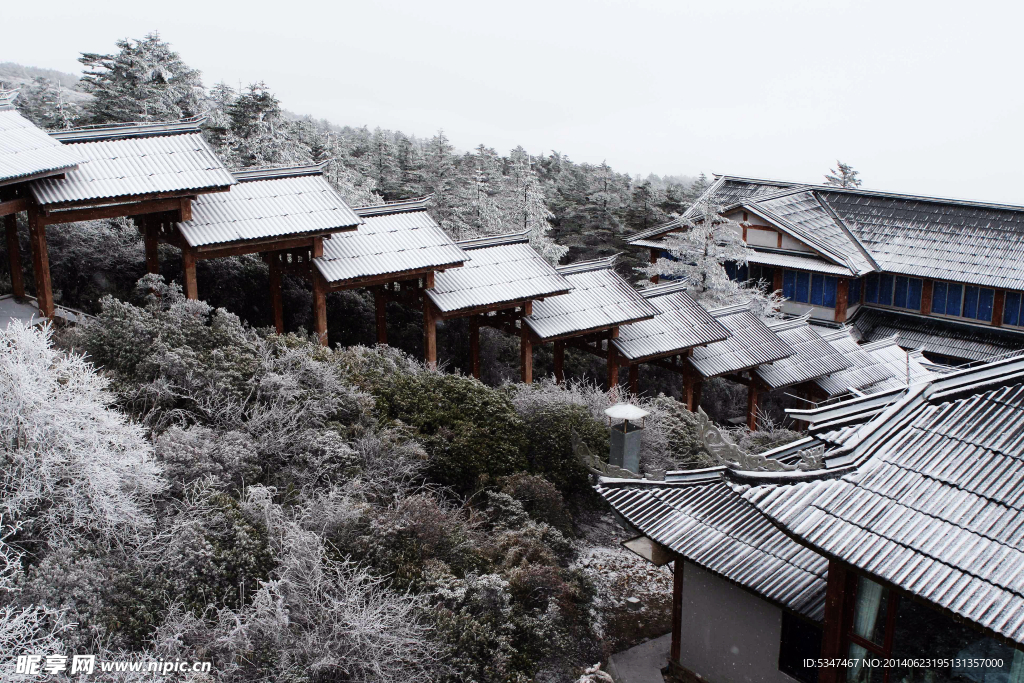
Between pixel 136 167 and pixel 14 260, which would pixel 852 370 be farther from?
pixel 14 260

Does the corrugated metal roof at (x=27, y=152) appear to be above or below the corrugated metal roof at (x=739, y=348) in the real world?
above

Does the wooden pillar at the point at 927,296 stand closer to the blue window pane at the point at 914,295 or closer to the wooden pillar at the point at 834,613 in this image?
the blue window pane at the point at 914,295

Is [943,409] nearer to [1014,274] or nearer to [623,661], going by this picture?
[623,661]

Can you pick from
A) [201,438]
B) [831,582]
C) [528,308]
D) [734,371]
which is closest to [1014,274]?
[734,371]

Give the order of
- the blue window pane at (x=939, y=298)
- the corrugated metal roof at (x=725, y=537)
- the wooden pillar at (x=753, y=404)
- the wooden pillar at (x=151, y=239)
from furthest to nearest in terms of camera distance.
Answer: the blue window pane at (x=939, y=298), the wooden pillar at (x=753, y=404), the wooden pillar at (x=151, y=239), the corrugated metal roof at (x=725, y=537)

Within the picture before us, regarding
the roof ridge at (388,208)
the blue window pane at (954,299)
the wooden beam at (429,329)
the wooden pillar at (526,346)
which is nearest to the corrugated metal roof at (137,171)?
the roof ridge at (388,208)

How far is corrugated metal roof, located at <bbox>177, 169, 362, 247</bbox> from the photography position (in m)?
17.8

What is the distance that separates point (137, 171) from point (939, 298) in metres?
26.1

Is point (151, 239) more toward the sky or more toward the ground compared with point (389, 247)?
more toward the sky

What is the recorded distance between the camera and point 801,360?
24.9 metres

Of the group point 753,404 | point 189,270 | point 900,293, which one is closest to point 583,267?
point 753,404

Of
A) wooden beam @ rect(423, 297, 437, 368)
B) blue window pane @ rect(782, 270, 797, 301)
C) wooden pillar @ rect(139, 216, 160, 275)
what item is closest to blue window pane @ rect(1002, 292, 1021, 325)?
blue window pane @ rect(782, 270, 797, 301)

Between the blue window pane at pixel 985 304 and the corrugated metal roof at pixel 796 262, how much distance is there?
14.4ft

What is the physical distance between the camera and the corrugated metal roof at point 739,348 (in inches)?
899
